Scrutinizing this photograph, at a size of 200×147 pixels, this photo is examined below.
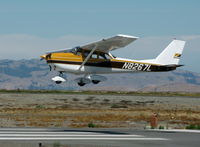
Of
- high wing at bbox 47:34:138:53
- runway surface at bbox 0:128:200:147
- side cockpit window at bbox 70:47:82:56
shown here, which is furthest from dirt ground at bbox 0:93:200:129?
runway surface at bbox 0:128:200:147

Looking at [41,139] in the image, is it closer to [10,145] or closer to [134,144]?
[10,145]

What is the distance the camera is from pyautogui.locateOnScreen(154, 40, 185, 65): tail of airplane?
47062mm

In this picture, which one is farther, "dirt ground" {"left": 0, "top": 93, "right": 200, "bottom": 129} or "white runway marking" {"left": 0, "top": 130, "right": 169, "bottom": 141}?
"dirt ground" {"left": 0, "top": 93, "right": 200, "bottom": 129}

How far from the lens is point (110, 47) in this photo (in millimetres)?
45125

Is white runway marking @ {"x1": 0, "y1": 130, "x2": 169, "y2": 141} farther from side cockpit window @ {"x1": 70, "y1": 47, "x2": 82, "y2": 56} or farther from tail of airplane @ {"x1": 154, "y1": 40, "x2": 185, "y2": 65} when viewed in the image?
tail of airplane @ {"x1": 154, "y1": 40, "x2": 185, "y2": 65}

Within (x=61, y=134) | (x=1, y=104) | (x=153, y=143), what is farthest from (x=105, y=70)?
(x=153, y=143)

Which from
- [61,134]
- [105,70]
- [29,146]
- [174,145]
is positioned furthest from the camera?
[105,70]

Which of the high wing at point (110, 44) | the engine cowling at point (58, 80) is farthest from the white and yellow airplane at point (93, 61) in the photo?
the engine cowling at point (58, 80)

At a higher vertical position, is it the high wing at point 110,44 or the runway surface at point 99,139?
the high wing at point 110,44

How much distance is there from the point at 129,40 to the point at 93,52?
3635mm

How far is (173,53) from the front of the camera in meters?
47.3

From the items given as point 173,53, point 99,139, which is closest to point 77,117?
point 173,53

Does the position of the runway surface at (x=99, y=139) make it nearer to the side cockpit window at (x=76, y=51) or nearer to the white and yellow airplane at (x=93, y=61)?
the white and yellow airplane at (x=93, y=61)

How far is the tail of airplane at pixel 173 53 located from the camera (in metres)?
47.1
